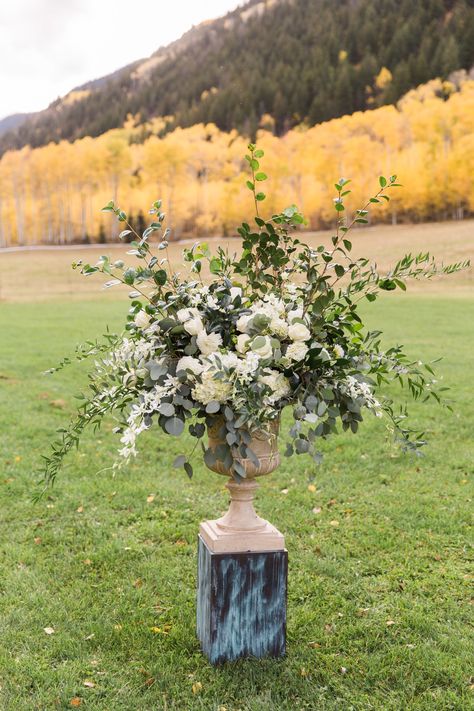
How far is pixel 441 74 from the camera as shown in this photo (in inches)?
2638

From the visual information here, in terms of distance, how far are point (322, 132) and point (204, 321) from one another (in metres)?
63.0

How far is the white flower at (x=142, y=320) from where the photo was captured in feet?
11.6

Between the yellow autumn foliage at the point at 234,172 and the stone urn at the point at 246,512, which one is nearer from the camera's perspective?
the stone urn at the point at 246,512

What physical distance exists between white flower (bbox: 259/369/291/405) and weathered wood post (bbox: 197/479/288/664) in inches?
22.8

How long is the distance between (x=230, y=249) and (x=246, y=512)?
31.1m

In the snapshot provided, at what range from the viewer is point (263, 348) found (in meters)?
3.21

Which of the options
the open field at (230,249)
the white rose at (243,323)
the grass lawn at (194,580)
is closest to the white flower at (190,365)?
the white rose at (243,323)

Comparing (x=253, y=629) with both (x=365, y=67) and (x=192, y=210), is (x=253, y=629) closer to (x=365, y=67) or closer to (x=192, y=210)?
(x=192, y=210)

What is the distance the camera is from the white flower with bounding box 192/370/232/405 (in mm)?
3201

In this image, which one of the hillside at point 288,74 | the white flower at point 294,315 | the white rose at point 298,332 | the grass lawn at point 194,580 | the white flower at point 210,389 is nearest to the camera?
the white flower at point 210,389

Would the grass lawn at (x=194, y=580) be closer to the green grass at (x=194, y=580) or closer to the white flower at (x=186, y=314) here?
the green grass at (x=194, y=580)

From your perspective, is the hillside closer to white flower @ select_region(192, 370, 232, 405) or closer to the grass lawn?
the grass lawn

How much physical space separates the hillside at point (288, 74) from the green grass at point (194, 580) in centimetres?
6459

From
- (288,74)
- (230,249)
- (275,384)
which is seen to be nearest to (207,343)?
(275,384)
